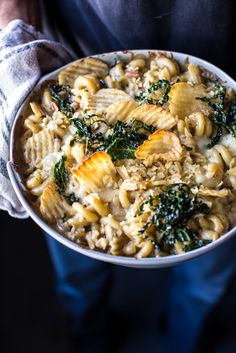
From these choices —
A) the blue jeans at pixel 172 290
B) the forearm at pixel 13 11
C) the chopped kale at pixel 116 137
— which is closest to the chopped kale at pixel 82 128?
the chopped kale at pixel 116 137

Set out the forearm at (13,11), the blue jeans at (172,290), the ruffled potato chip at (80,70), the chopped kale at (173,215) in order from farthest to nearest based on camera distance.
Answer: the blue jeans at (172,290) → the forearm at (13,11) → the ruffled potato chip at (80,70) → the chopped kale at (173,215)

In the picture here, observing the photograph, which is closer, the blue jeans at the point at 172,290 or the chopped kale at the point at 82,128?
the chopped kale at the point at 82,128

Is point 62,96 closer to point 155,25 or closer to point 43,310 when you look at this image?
point 155,25

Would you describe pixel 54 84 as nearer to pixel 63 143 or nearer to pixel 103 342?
pixel 63 143

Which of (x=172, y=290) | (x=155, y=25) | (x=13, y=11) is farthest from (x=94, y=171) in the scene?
(x=172, y=290)

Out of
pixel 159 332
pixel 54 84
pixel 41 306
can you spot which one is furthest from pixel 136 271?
pixel 54 84

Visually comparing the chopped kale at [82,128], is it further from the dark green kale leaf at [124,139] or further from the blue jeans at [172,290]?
the blue jeans at [172,290]

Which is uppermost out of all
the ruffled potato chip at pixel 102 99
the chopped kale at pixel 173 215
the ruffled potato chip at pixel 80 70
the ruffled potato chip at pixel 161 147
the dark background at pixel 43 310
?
the ruffled potato chip at pixel 80 70
